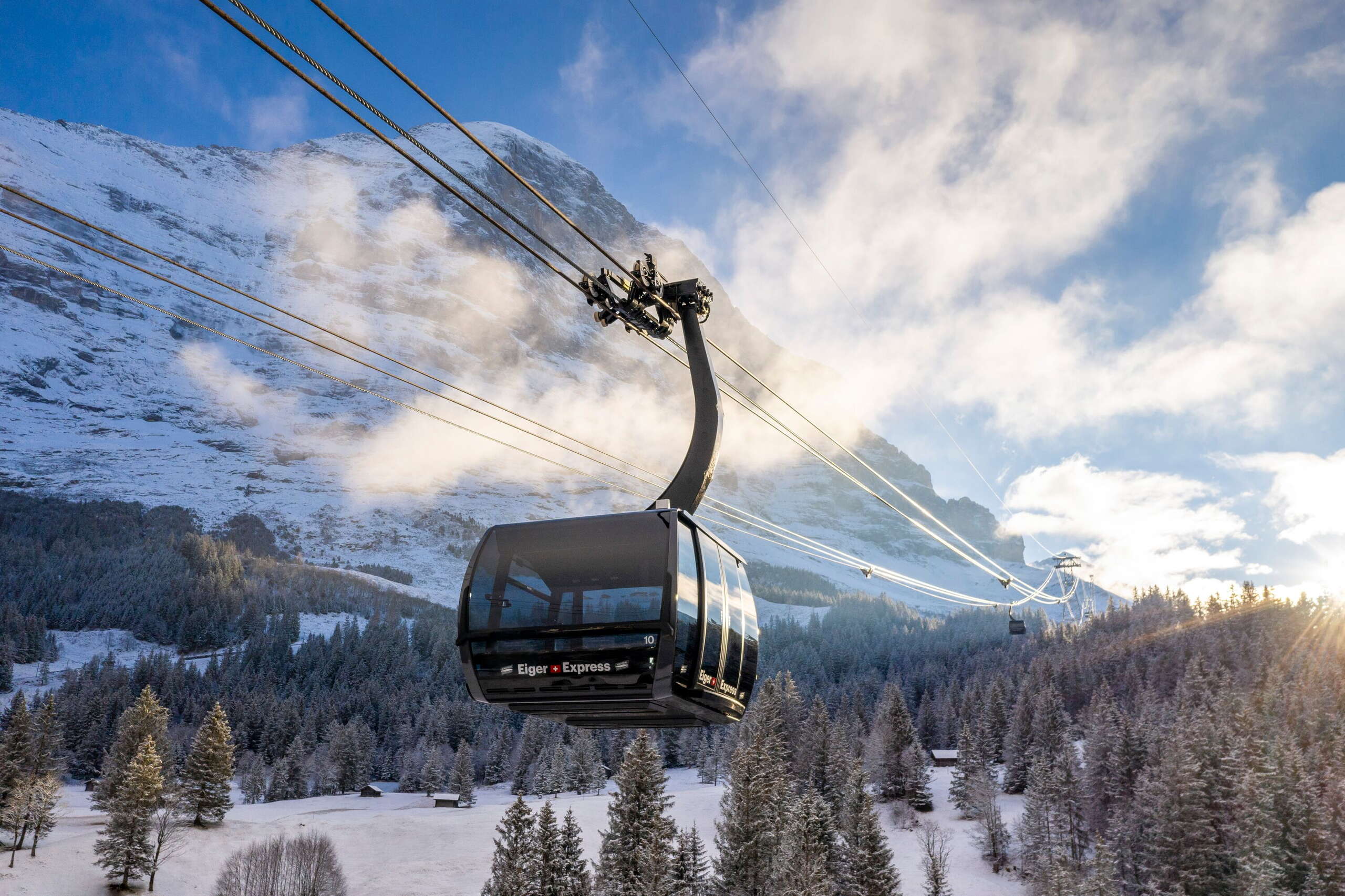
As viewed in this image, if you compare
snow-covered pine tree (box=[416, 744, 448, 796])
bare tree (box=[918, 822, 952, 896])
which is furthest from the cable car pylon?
snow-covered pine tree (box=[416, 744, 448, 796])

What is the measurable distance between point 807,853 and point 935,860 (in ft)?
30.7

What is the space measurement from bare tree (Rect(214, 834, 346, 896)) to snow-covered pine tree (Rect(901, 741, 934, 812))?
5081 cm

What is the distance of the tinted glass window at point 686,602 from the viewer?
36.9ft

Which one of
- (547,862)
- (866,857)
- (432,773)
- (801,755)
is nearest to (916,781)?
(801,755)

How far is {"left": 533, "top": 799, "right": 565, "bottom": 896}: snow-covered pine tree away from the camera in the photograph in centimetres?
4619

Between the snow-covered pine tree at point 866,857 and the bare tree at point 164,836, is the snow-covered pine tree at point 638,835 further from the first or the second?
the bare tree at point 164,836

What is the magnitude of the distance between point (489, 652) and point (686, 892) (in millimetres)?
38994

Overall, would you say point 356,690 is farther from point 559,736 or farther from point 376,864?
point 376,864

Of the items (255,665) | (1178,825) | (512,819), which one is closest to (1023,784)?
(1178,825)

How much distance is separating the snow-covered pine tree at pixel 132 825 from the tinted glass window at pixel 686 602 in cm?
6277

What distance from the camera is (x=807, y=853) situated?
1770 inches

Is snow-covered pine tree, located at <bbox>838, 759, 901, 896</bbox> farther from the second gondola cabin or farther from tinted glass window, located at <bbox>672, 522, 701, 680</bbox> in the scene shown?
tinted glass window, located at <bbox>672, 522, 701, 680</bbox>

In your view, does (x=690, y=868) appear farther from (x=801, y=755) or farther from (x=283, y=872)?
(x=801, y=755)

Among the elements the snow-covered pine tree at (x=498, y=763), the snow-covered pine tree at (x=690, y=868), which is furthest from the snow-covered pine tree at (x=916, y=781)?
the snow-covered pine tree at (x=498, y=763)
